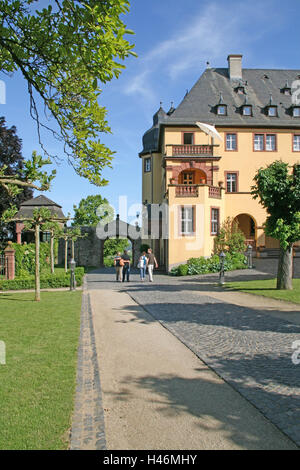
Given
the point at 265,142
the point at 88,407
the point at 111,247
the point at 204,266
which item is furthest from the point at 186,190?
the point at 111,247

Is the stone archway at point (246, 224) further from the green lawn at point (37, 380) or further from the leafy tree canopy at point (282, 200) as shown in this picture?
the green lawn at point (37, 380)

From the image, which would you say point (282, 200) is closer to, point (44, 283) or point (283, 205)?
point (283, 205)

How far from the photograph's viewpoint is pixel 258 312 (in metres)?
10.5

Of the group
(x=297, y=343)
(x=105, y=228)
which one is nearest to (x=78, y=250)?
(x=105, y=228)

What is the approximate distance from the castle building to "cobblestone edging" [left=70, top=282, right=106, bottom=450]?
20.1 meters

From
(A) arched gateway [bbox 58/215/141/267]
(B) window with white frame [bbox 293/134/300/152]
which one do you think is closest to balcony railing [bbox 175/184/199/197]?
(B) window with white frame [bbox 293/134/300/152]

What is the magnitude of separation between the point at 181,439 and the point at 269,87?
37.1 meters

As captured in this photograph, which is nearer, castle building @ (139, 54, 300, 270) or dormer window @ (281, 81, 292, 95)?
castle building @ (139, 54, 300, 270)

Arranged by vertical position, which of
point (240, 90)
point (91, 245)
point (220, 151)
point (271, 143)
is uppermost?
point (240, 90)

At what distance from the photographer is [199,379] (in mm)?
5102

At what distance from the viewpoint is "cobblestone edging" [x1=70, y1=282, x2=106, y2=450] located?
3.42 meters

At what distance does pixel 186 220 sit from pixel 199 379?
21.5 m

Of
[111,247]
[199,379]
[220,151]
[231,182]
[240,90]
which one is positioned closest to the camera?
[199,379]

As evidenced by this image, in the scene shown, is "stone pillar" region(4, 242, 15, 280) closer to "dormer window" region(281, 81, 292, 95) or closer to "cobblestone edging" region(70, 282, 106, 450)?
"cobblestone edging" region(70, 282, 106, 450)
